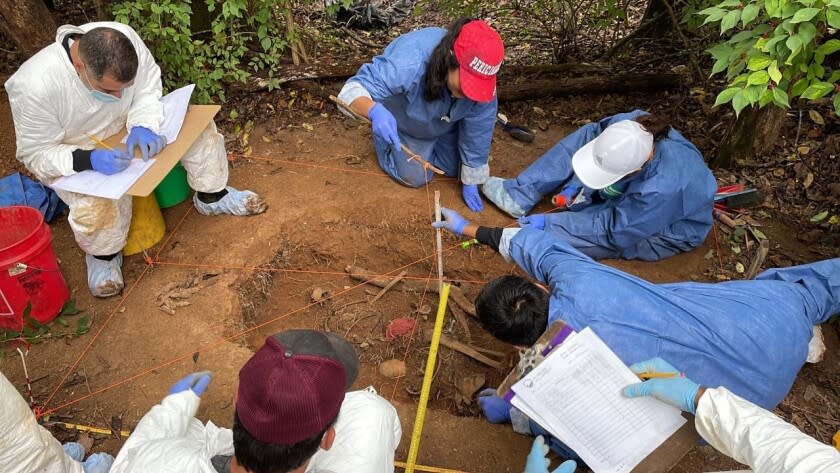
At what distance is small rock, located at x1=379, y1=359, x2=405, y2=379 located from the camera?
332cm

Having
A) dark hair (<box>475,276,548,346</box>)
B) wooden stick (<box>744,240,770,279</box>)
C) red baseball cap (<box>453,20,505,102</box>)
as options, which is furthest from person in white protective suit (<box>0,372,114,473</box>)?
wooden stick (<box>744,240,770,279</box>)

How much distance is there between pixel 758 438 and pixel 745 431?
0.04 meters

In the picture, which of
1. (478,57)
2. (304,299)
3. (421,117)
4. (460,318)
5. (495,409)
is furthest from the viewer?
(421,117)

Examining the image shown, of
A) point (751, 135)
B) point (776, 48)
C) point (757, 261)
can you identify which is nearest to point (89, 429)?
point (776, 48)

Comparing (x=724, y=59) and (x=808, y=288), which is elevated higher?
(x=724, y=59)

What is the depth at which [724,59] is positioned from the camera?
280 cm

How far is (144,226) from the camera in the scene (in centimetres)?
372

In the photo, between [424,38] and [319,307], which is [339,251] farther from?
[424,38]

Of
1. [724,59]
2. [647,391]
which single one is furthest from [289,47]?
[647,391]

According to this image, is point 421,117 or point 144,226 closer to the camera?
point 144,226

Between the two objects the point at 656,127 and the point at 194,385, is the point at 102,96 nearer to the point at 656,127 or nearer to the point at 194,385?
the point at 194,385

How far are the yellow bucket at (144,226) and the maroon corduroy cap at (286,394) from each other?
99.6 inches

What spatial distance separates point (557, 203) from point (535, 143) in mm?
1148

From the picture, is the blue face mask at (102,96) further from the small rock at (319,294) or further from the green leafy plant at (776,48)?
the green leafy plant at (776,48)
